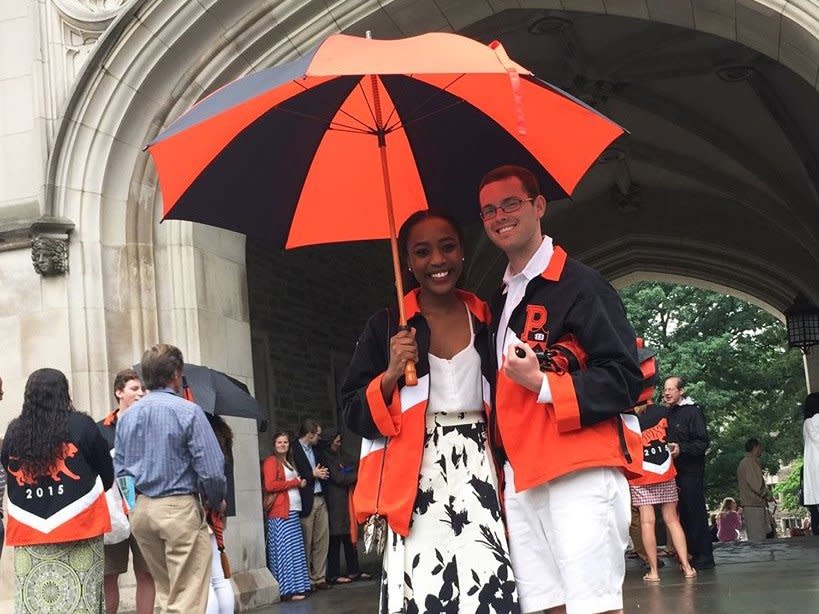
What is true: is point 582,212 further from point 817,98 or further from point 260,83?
point 260,83

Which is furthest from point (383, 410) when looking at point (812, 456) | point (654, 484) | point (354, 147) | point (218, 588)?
point (812, 456)

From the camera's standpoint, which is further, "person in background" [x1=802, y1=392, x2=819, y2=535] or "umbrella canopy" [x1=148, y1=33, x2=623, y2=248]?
"person in background" [x1=802, y1=392, x2=819, y2=535]

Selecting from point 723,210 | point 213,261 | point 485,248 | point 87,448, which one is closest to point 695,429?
point 213,261

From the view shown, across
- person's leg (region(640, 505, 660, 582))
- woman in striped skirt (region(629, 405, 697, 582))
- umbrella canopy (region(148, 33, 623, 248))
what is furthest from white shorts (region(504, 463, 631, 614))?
person's leg (region(640, 505, 660, 582))

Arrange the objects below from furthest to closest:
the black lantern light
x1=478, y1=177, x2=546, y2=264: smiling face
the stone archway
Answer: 1. the black lantern light
2. the stone archway
3. x1=478, y1=177, x2=546, y2=264: smiling face

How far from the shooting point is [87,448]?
6031 millimetres

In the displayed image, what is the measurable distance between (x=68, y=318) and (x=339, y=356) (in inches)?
251

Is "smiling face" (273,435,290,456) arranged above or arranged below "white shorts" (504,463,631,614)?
above

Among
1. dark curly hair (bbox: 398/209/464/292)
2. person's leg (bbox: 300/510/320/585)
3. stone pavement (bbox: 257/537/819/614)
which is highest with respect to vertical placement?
dark curly hair (bbox: 398/209/464/292)

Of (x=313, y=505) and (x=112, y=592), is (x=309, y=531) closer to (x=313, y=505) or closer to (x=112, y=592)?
(x=313, y=505)

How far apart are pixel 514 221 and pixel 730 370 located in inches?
1048

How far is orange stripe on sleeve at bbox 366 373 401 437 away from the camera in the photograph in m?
3.36

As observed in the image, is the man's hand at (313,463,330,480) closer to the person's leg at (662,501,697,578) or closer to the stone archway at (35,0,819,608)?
the stone archway at (35,0,819,608)

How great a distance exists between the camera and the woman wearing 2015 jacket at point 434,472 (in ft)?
10.9
